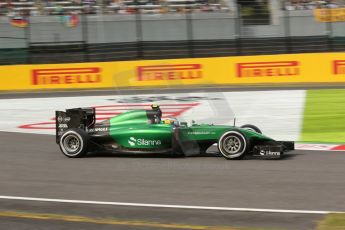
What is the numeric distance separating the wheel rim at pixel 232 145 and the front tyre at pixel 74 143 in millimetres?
2437

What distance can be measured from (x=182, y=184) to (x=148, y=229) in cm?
232

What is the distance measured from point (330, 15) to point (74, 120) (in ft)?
64.0

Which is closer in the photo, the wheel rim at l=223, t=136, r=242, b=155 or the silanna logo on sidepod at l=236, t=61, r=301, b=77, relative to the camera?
the wheel rim at l=223, t=136, r=242, b=155

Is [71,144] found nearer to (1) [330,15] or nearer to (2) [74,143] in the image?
(2) [74,143]

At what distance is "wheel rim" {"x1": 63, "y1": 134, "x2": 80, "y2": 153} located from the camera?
10977 mm

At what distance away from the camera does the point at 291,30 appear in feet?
94.4

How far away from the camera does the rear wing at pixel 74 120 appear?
36.7 feet

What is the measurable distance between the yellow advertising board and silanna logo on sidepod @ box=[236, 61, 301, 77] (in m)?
4.71

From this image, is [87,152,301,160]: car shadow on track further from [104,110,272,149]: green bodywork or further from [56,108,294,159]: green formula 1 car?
[104,110,272,149]: green bodywork

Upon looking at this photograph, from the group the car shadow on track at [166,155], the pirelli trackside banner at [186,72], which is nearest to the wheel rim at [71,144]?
the car shadow on track at [166,155]

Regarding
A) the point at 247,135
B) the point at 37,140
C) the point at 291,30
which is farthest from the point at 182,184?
the point at 291,30

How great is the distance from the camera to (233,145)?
33.0ft

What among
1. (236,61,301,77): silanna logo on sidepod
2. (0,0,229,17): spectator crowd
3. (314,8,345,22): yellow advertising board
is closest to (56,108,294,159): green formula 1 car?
(236,61,301,77): silanna logo on sidepod

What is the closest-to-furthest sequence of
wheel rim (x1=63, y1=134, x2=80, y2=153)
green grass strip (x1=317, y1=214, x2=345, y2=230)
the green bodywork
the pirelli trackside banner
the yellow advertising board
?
green grass strip (x1=317, y1=214, x2=345, y2=230) < the green bodywork < wheel rim (x1=63, y1=134, x2=80, y2=153) < the pirelli trackside banner < the yellow advertising board
